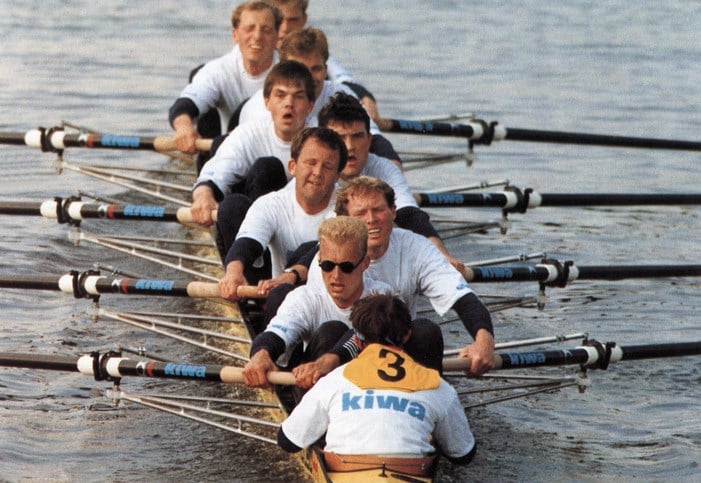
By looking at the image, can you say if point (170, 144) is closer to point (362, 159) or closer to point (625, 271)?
point (362, 159)

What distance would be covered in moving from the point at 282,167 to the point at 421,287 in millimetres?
1547

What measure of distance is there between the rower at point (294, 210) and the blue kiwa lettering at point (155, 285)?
1.14 feet

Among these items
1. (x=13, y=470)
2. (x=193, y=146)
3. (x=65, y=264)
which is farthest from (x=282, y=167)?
(x=65, y=264)

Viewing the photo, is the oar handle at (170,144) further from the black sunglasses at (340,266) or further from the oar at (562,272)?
the black sunglasses at (340,266)

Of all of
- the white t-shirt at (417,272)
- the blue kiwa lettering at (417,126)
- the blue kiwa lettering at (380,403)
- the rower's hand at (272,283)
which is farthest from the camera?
the blue kiwa lettering at (417,126)

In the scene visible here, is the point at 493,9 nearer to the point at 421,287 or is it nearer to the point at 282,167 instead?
the point at 282,167

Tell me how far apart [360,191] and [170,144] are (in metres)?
2.78

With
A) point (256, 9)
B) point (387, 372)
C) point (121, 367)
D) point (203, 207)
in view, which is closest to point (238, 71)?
point (256, 9)

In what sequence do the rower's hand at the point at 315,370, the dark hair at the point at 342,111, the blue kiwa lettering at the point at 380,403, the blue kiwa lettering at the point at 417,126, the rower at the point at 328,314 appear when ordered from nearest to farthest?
the blue kiwa lettering at the point at 380,403 → the rower's hand at the point at 315,370 → the rower at the point at 328,314 → the dark hair at the point at 342,111 → the blue kiwa lettering at the point at 417,126

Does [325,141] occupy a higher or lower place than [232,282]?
higher

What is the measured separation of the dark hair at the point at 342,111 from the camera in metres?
6.34

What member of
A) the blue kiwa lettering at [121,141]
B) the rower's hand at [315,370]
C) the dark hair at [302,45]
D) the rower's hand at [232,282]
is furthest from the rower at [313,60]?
the rower's hand at [315,370]

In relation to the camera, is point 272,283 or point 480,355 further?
point 272,283

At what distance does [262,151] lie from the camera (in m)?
7.07
